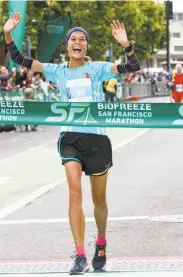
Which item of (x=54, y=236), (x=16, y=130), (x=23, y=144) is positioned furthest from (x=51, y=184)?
(x=16, y=130)

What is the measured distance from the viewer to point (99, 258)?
22.6 feet

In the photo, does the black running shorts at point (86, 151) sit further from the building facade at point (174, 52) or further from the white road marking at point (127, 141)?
the building facade at point (174, 52)

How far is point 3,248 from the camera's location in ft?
26.2

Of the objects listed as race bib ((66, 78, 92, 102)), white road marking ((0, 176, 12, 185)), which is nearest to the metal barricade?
white road marking ((0, 176, 12, 185))

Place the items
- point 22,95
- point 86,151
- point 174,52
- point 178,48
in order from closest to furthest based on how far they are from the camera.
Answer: point 86,151, point 22,95, point 174,52, point 178,48

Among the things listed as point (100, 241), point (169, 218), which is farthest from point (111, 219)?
point (100, 241)

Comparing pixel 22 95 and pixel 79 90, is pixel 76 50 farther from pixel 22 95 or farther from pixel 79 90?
pixel 22 95

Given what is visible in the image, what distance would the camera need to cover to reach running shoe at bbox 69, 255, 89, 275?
21.5ft

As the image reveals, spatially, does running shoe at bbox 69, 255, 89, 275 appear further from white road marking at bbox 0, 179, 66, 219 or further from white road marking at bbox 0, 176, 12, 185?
white road marking at bbox 0, 176, 12, 185

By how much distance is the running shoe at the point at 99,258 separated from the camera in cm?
682

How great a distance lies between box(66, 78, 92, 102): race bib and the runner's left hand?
39 cm

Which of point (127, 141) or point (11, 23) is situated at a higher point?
point (11, 23)

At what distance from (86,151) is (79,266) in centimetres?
89

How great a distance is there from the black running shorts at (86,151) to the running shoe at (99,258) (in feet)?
1.98
